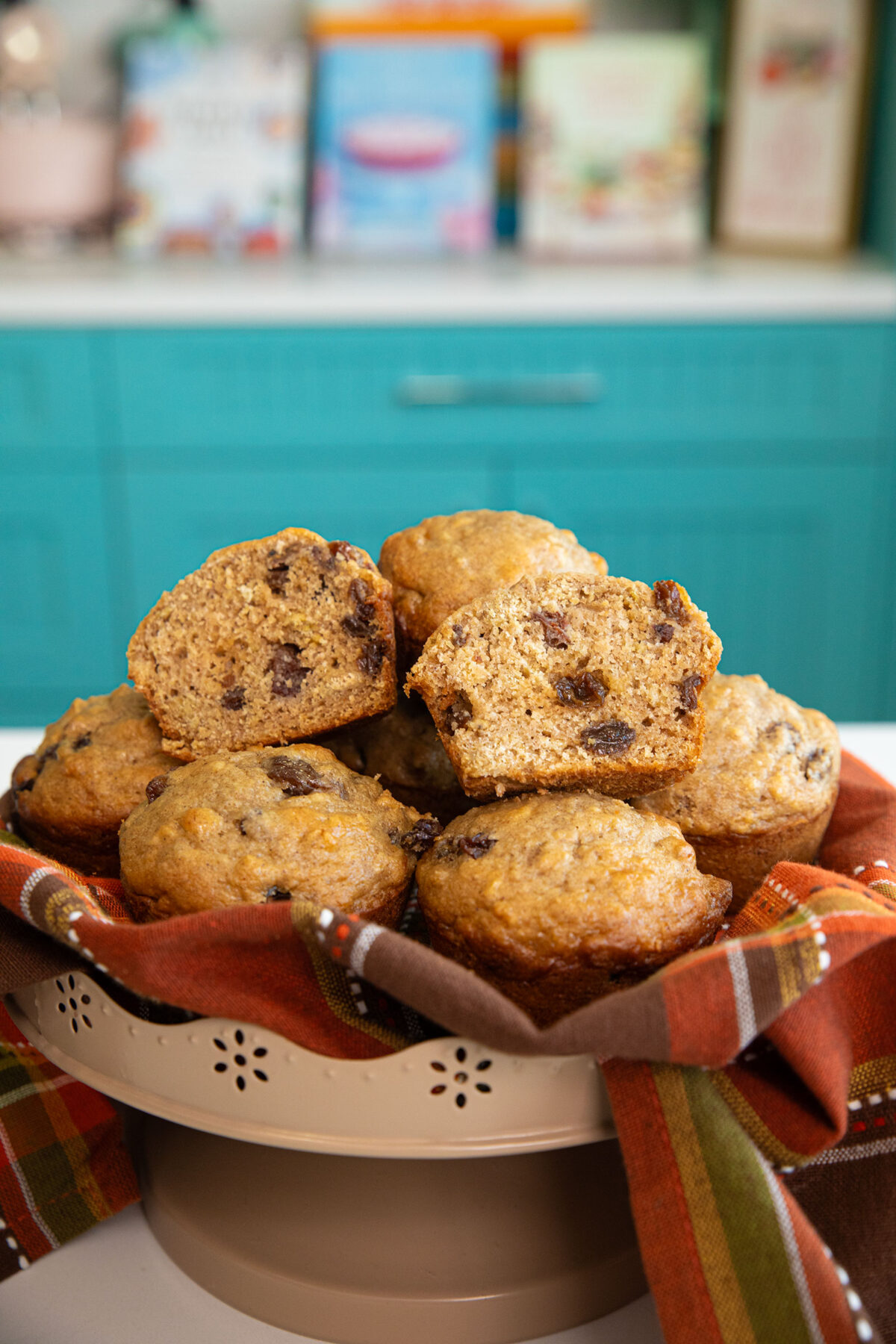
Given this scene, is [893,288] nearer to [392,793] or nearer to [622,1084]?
[392,793]

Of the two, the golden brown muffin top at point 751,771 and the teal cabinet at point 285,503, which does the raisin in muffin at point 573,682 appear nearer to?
the golden brown muffin top at point 751,771

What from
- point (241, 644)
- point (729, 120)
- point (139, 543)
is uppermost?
point (729, 120)

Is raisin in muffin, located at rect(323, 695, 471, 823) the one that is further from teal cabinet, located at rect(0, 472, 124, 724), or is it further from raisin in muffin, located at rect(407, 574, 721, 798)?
teal cabinet, located at rect(0, 472, 124, 724)

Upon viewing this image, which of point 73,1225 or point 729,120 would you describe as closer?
point 73,1225

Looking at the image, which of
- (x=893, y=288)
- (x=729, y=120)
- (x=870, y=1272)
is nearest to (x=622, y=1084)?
(x=870, y=1272)

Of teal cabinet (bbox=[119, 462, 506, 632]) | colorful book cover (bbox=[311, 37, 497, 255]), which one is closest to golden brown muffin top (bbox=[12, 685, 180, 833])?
teal cabinet (bbox=[119, 462, 506, 632])

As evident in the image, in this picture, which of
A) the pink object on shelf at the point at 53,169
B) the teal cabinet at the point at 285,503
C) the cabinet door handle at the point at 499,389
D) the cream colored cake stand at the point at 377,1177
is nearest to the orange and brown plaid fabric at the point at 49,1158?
the cream colored cake stand at the point at 377,1177

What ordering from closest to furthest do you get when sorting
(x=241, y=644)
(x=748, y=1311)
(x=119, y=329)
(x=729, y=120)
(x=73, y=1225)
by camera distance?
(x=748, y=1311), (x=73, y=1225), (x=241, y=644), (x=119, y=329), (x=729, y=120)
